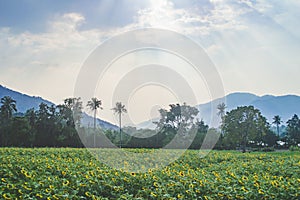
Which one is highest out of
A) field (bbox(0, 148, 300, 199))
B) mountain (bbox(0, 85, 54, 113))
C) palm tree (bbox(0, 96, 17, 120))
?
mountain (bbox(0, 85, 54, 113))

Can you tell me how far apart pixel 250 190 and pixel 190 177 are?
138 centimetres

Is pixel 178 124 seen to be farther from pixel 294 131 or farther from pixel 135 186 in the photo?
pixel 135 186

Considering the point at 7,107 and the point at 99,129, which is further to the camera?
the point at 7,107

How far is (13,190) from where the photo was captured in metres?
5.89

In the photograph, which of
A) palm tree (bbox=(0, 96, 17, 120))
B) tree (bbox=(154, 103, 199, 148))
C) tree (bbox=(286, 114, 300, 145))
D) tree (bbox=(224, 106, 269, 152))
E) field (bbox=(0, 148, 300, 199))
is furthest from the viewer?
tree (bbox=(286, 114, 300, 145))

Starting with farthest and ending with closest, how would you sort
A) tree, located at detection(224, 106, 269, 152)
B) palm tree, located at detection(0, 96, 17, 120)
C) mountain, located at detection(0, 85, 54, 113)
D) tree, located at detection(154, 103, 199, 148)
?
1. mountain, located at detection(0, 85, 54, 113)
2. palm tree, located at detection(0, 96, 17, 120)
3. tree, located at detection(224, 106, 269, 152)
4. tree, located at detection(154, 103, 199, 148)

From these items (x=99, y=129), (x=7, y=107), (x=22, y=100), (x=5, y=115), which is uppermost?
(x=22, y=100)

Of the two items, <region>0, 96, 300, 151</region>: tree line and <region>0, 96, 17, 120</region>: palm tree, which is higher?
<region>0, 96, 17, 120</region>: palm tree

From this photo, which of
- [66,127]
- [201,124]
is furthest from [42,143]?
[201,124]

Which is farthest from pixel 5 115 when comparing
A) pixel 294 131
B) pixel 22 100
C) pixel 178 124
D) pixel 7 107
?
pixel 22 100

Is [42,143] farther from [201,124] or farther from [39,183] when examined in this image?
[39,183]

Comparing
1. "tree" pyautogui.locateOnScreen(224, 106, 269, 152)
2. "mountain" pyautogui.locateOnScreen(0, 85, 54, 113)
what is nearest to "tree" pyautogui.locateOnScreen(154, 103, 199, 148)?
"tree" pyautogui.locateOnScreen(224, 106, 269, 152)

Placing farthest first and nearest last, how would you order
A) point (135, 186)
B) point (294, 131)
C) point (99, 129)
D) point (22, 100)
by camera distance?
1. point (22, 100)
2. point (294, 131)
3. point (99, 129)
4. point (135, 186)

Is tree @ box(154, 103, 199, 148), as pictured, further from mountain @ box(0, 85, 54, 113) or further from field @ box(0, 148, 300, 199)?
mountain @ box(0, 85, 54, 113)
